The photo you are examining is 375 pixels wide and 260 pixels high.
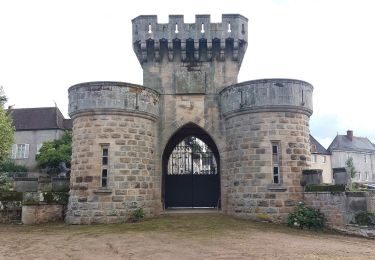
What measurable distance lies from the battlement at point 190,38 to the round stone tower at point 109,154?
2.96 metres

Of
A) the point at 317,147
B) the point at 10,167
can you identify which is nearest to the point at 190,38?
the point at 10,167

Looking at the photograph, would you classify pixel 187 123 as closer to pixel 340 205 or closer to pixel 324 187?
pixel 324 187

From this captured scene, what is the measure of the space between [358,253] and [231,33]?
11.0 m

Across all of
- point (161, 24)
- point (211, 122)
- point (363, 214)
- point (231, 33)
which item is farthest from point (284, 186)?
point (161, 24)

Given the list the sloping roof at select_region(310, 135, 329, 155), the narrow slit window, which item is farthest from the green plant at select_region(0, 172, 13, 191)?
the sloping roof at select_region(310, 135, 329, 155)

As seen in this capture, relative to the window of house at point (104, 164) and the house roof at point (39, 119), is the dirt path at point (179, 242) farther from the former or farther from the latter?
the house roof at point (39, 119)

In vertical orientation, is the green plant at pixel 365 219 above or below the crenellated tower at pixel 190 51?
below

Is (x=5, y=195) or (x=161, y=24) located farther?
(x=161, y=24)

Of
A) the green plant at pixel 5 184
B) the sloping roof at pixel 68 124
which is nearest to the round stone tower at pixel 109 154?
the green plant at pixel 5 184

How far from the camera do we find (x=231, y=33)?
17.0m

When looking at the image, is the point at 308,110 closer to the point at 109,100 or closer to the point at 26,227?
the point at 109,100

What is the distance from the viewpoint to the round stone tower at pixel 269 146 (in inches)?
547

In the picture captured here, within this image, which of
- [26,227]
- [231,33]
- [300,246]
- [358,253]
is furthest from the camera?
[231,33]

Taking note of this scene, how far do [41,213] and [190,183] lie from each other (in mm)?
7594
